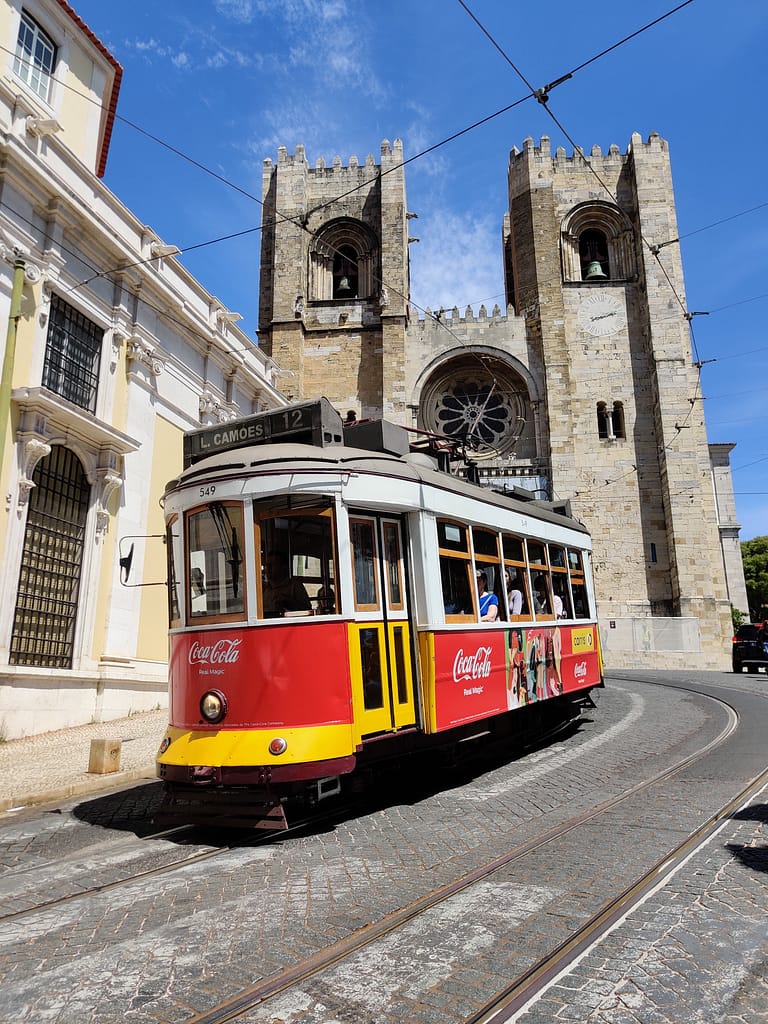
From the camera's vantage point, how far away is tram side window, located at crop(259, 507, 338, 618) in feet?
17.4

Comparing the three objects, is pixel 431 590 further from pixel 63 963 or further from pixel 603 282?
pixel 603 282

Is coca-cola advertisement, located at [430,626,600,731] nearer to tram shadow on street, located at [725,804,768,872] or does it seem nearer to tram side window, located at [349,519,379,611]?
tram side window, located at [349,519,379,611]

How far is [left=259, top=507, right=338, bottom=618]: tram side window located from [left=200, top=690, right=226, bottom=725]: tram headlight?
772mm

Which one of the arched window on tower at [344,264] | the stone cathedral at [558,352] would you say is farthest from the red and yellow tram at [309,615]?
the arched window on tower at [344,264]

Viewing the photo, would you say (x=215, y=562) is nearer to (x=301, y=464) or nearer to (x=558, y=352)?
(x=301, y=464)

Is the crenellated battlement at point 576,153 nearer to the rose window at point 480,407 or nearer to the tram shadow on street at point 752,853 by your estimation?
the rose window at point 480,407

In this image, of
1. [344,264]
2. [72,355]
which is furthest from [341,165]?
[72,355]

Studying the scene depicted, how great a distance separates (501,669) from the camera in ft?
23.2

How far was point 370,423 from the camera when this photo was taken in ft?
22.7

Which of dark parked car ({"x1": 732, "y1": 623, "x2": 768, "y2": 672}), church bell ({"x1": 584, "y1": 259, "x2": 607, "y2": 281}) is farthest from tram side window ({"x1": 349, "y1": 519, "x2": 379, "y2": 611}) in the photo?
church bell ({"x1": 584, "y1": 259, "x2": 607, "y2": 281})

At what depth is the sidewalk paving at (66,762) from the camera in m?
6.73

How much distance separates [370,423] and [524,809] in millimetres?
3873

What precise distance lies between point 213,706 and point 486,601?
9.91 ft

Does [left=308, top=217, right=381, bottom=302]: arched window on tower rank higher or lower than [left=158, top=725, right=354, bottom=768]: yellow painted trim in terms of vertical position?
higher
